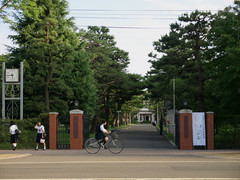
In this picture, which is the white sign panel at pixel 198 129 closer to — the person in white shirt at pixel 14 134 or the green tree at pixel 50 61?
the person in white shirt at pixel 14 134

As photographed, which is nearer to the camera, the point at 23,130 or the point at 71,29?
the point at 23,130

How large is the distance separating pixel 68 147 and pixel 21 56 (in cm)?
1801

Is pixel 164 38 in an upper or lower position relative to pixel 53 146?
upper

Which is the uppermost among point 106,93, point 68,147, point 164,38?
point 164,38

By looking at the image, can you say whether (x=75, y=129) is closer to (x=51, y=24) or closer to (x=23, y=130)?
(x=23, y=130)

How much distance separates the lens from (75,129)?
2316 centimetres

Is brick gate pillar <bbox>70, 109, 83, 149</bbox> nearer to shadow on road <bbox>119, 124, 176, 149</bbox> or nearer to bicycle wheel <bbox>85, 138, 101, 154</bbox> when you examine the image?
bicycle wheel <bbox>85, 138, 101, 154</bbox>

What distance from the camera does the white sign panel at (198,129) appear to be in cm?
2308

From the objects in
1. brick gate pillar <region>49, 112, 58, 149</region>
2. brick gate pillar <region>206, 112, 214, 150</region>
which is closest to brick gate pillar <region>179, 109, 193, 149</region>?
brick gate pillar <region>206, 112, 214, 150</region>

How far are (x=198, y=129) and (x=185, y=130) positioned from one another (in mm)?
801

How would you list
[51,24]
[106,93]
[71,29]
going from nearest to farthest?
[51,24] → [71,29] → [106,93]

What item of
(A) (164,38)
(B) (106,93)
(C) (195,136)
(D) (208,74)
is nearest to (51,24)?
(A) (164,38)

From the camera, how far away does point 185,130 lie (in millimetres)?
23297

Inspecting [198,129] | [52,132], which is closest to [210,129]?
[198,129]
